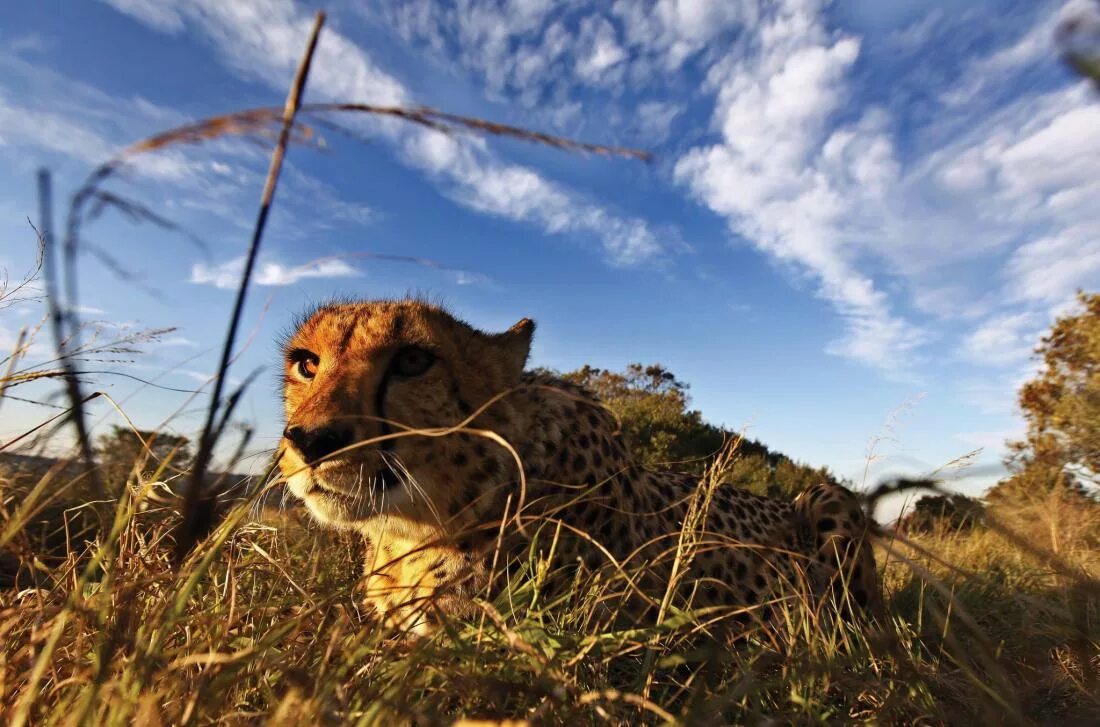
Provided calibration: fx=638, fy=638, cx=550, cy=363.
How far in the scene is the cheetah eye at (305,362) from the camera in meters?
2.61

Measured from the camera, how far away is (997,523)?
1.34m

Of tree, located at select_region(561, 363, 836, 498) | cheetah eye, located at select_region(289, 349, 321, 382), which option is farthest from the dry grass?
tree, located at select_region(561, 363, 836, 498)

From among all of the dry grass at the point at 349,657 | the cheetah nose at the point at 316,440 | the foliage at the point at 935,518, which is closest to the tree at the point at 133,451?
the dry grass at the point at 349,657

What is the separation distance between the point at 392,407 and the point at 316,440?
1.20 feet

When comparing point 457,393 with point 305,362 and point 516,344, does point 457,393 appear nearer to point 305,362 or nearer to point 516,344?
point 516,344

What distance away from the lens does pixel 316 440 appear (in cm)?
195

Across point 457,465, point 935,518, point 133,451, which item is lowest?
point 133,451

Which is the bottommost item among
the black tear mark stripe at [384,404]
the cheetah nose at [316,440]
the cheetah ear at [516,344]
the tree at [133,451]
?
the tree at [133,451]

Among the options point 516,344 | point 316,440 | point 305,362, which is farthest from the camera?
point 516,344

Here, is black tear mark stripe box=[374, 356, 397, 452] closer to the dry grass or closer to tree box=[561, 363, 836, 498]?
the dry grass

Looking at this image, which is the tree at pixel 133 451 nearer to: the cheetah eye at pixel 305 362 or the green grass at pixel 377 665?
the green grass at pixel 377 665

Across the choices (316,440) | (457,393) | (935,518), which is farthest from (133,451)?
(935,518)

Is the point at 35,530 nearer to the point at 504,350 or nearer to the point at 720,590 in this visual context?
the point at 504,350

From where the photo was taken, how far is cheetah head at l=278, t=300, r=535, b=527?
2.02m
